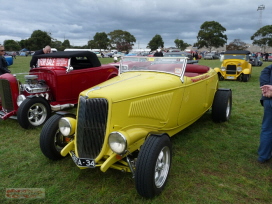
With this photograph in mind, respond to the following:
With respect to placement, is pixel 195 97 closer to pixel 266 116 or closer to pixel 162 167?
pixel 266 116

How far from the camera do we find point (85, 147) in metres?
2.87

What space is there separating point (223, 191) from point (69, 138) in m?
2.18

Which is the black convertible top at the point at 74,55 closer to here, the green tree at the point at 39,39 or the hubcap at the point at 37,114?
the hubcap at the point at 37,114

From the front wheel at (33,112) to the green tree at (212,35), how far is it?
6443 cm

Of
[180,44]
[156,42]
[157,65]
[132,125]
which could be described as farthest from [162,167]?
[180,44]

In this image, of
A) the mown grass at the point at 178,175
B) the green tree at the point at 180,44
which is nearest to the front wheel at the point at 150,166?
the mown grass at the point at 178,175

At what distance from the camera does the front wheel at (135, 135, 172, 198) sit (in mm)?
2476

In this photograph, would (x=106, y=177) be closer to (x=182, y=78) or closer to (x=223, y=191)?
(x=223, y=191)

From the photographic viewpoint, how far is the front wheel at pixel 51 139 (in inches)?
128

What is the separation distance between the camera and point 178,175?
10.4ft

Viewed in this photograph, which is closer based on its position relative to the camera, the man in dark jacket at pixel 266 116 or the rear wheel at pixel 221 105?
the man in dark jacket at pixel 266 116

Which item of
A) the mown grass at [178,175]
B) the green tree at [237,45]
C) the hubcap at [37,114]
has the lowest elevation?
the mown grass at [178,175]

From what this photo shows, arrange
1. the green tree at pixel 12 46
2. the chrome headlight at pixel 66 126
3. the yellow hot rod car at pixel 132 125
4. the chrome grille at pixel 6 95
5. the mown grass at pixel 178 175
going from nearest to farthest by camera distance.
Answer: the yellow hot rod car at pixel 132 125 < the mown grass at pixel 178 175 < the chrome headlight at pixel 66 126 < the chrome grille at pixel 6 95 < the green tree at pixel 12 46

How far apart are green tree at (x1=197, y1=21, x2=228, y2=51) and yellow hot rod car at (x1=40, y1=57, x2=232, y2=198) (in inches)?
2556
